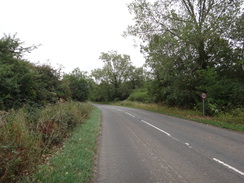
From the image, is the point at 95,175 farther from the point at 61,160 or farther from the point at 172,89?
the point at 172,89

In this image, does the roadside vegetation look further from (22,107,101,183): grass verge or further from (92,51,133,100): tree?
(92,51,133,100): tree

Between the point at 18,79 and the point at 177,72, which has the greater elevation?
the point at 177,72

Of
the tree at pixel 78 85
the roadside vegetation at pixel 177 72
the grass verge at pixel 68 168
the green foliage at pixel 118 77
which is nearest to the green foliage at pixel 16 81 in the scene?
the roadside vegetation at pixel 177 72

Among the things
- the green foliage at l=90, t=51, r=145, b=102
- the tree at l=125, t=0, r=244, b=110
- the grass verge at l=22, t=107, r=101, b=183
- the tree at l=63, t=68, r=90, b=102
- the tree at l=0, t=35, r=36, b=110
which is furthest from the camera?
the green foliage at l=90, t=51, r=145, b=102

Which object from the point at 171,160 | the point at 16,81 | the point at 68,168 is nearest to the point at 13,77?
the point at 16,81

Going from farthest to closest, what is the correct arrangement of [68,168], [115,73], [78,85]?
[115,73] < [78,85] < [68,168]

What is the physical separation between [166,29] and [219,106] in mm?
9169

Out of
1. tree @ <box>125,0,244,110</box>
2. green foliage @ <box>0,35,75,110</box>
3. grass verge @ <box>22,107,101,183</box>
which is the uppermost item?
tree @ <box>125,0,244,110</box>

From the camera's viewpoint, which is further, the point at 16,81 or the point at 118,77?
the point at 118,77

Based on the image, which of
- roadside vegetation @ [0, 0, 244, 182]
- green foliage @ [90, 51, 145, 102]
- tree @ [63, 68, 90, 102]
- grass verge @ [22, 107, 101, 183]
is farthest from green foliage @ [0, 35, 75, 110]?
green foliage @ [90, 51, 145, 102]

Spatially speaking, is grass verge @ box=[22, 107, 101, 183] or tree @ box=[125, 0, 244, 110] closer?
grass verge @ box=[22, 107, 101, 183]

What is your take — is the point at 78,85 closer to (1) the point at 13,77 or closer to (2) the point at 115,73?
(1) the point at 13,77

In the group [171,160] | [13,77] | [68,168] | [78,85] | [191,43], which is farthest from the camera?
[78,85]

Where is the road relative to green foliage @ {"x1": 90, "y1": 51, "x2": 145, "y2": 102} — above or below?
below
